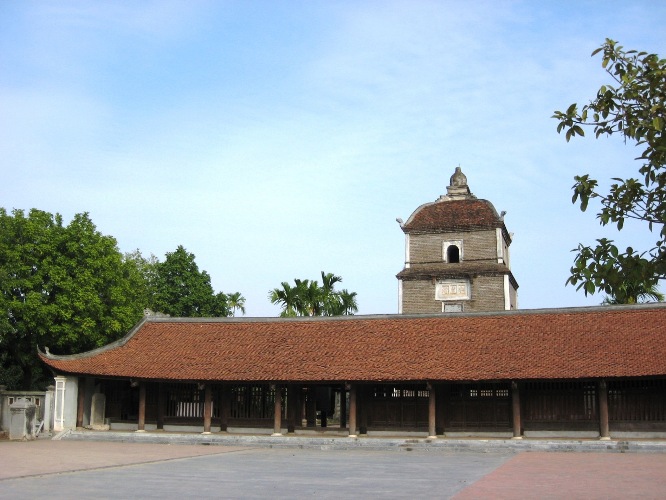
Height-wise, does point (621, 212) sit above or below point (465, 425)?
above

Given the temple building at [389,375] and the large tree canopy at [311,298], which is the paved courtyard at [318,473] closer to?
the temple building at [389,375]

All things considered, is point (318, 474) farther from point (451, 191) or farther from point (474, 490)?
point (451, 191)

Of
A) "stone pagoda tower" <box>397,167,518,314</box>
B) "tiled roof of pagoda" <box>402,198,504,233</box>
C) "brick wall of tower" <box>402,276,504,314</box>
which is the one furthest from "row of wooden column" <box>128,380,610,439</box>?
"tiled roof of pagoda" <box>402,198,504,233</box>

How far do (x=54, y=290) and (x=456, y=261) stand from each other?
20.9 meters

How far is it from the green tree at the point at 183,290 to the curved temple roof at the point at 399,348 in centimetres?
2580

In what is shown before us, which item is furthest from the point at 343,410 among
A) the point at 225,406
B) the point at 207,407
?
the point at 207,407

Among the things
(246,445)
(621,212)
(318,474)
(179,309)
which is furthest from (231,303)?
(621,212)

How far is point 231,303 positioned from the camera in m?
68.6

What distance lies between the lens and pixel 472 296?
134ft

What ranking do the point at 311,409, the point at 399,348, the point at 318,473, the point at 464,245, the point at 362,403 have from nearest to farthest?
1. the point at 318,473
2. the point at 399,348
3. the point at 362,403
4. the point at 311,409
5. the point at 464,245

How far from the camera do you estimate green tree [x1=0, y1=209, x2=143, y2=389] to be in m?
39.2

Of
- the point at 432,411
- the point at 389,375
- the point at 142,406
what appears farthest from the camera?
the point at 142,406

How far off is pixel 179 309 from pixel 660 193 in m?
53.4

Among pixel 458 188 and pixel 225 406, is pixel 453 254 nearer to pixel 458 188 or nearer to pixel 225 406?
pixel 458 188
